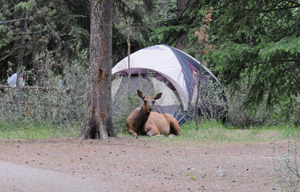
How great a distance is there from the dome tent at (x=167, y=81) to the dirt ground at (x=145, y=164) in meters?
4.57

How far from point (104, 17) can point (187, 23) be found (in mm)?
8111

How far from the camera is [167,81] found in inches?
669

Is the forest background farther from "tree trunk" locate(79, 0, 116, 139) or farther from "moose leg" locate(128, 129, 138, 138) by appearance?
"tree trunk" locate(79, 0, 116, 139)

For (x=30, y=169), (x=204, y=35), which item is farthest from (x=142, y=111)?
(x=30, y=169)

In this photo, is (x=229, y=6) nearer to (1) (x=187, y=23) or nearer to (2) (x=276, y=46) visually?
(2) (x=276, y=46)

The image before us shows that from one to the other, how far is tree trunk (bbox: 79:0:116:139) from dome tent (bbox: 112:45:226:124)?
3.94m

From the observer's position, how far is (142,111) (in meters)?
14.0

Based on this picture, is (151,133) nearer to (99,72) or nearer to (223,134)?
(223,134)

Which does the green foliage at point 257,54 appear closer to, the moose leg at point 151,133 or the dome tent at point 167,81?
the dome tent at point 167,81

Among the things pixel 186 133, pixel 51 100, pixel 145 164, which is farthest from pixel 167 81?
pixel 145 164

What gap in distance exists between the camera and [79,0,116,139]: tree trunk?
39.8 feet

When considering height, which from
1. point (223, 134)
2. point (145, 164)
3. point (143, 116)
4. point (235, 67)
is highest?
point (235, 67)

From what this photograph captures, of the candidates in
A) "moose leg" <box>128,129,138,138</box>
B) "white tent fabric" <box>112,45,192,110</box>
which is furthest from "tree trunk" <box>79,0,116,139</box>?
"white tent fabric" <box>112,45,192,110</box>

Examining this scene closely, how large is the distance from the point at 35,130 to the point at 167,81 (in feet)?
15.5
